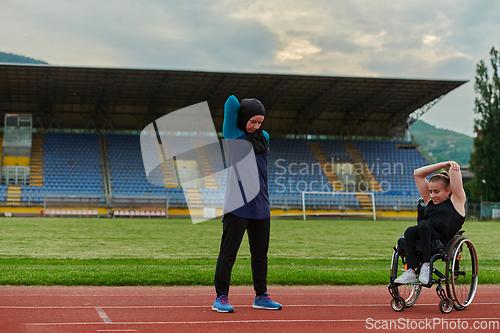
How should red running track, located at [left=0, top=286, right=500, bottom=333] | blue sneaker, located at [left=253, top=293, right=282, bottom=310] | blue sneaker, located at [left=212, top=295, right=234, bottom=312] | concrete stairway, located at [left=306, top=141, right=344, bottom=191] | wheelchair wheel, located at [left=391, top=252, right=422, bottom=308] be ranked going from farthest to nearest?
concrete stairway, located at [left=306, top=141, right=344, bottom=191]
blue sneaker, located at [left=253, top=293, right=282, bottom=310]
wheelchair wheel, located at [left=391, top=252, right=422, bottom=308]
blue sneaker, located at [left=212, top=295, right=234, bottom=312]
red running track, located at [left=0, top=286, right=500, bottom=333]

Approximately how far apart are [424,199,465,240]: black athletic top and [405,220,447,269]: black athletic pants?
6 centimetres

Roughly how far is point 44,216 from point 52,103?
1245 centimetres

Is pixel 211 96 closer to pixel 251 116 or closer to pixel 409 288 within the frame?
pixel 409 288

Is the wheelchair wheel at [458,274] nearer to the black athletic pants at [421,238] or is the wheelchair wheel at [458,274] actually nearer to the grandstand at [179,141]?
the black athletic pants at [421,238]

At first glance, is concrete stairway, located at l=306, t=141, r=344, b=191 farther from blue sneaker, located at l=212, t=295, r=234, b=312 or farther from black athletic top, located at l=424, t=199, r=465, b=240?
blue sneaker, located at l=212, t=295, r=234, b=312

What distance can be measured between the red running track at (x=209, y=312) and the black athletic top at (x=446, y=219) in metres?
0.88

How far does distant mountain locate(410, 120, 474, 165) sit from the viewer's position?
137625 millimetres

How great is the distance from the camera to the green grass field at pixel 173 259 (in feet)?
27.2

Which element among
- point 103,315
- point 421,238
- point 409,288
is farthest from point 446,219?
point 103,315

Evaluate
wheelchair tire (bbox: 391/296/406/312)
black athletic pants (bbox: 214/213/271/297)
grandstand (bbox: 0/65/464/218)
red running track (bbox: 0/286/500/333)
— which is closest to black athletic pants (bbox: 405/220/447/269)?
wheelchair tire (bbox: 391/296/406/312)

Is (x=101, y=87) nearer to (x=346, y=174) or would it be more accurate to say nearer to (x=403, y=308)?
(x=346, y=174)

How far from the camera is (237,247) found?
5555 millimetres

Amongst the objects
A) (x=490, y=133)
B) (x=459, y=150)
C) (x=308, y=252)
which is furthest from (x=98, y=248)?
(x=459, y=150)

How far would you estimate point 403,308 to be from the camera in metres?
5.78
